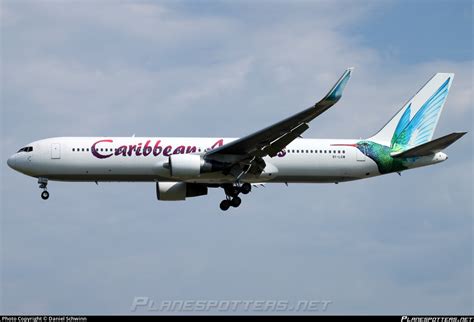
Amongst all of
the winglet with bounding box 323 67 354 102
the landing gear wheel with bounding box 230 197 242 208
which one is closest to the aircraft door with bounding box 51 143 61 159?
the landing gear wheel with bounding box 230 197 242 208

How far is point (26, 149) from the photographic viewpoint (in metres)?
55.1

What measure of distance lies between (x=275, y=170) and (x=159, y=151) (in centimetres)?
626

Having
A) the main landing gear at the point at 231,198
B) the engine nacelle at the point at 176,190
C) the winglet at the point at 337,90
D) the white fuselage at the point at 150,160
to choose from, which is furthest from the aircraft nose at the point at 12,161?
the winglet at the point at 337,90

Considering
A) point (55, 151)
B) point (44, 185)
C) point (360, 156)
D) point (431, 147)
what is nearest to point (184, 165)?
point (55, 151)

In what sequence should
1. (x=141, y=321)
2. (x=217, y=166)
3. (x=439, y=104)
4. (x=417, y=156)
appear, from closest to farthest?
(x=141, y=321), (x=217, y=166), (x=417, y=156), (x=439, y=104)

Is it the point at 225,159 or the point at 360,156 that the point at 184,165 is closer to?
the point at 225,159

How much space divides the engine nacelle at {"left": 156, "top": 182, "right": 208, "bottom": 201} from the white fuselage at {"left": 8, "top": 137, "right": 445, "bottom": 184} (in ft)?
7.11

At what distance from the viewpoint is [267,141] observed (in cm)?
5297

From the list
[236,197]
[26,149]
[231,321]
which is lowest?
[231,321]

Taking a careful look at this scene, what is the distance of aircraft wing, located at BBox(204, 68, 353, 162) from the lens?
49.9 meters

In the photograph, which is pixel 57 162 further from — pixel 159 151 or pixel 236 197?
pixel 236 197

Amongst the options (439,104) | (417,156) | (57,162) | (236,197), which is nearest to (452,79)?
(439,104)

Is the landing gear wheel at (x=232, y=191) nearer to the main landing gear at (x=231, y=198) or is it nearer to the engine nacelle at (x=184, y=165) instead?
the main landing gear at (x=231, y=198)

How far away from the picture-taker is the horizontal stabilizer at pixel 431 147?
5374 cm
